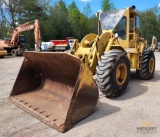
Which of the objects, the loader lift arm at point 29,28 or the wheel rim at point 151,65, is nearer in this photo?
the wheel rim at point 151,65

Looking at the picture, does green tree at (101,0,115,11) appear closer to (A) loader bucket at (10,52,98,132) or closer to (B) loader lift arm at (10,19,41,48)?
(B) loader lift arm at (10,19,41,48)

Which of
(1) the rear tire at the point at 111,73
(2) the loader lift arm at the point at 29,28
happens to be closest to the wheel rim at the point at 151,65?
(1) the rear tire at the point at 111,73

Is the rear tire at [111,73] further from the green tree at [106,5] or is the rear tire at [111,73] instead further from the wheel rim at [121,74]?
the green tree at [106,5]

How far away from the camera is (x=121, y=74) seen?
4766 mm

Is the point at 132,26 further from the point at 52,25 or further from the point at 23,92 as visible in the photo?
the point at 52,25

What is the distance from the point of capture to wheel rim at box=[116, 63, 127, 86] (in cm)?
450

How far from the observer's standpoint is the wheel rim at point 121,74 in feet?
14.8

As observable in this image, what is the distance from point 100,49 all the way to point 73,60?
1.53m

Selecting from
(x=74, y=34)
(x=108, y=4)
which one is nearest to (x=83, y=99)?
(x=74, y=34)

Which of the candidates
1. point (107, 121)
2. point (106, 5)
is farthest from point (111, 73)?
point (106, 5)

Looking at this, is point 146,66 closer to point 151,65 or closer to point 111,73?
point 151,65

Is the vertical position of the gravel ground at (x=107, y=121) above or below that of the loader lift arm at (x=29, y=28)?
below

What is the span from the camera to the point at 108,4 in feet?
158

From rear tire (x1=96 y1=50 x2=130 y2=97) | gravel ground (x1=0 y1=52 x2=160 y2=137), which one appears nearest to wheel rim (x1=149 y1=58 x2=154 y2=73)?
gravel ground (x1=0 y1=52 x2=160 y2=137)
